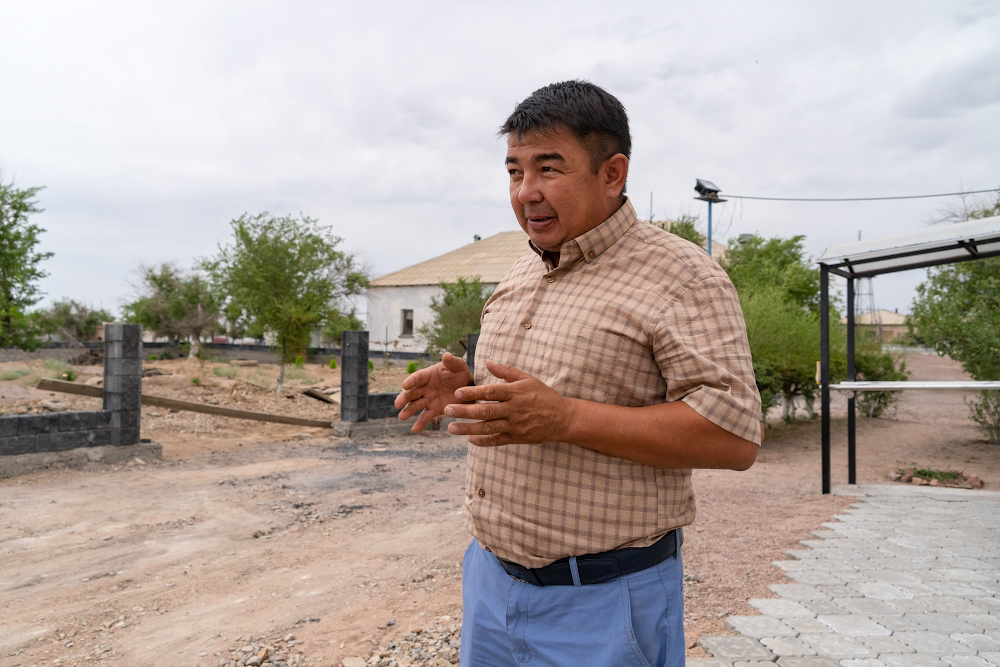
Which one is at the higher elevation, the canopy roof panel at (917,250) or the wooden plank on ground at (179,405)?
the canopy roof panel at (917,250)

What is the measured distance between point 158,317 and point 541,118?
34619mm

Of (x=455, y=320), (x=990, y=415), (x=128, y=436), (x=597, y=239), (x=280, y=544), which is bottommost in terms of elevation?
(x=280, y=544)

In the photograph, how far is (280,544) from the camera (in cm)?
543

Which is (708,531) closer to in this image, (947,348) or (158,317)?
(947,348)

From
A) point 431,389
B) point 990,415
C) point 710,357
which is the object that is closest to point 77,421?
point 431,389

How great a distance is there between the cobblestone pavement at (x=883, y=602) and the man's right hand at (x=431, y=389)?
76.8 inches

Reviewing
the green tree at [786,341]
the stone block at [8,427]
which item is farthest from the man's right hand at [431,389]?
the green tree at [786,341]

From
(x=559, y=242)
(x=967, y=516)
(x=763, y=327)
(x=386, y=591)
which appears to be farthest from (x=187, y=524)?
(x=763, y=327)

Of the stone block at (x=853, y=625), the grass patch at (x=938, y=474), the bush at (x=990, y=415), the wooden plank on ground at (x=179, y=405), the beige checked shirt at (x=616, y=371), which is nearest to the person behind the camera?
the beige checked shirt at (x=616, y=371)

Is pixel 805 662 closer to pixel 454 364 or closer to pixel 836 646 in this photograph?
pixel 836 646

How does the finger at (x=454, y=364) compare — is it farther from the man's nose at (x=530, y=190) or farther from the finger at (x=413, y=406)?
the man's nose at (x=530, y=190)

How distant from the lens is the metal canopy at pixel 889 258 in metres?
5.75

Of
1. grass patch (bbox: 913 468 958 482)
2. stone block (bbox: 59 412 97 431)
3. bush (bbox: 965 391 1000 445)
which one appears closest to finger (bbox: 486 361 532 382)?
stone block (bbox: 59 412 97 431)

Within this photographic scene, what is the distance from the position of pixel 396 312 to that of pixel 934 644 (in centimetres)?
3046
